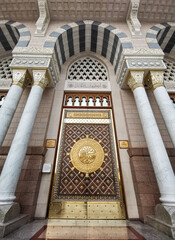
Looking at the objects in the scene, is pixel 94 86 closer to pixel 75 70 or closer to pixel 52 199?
pixel 75 70

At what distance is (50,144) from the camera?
3156mm

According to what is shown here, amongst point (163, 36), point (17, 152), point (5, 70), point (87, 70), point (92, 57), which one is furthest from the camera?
point (92, 57)

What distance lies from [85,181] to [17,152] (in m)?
1.65

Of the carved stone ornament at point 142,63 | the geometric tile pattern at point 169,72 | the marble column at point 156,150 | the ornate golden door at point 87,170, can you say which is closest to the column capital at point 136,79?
the marble column at point 156,150

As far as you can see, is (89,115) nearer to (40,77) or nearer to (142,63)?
(40,77)

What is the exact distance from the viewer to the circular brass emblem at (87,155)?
301cm

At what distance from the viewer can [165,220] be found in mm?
1813

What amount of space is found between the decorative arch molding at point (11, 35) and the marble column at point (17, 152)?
1.57 metres

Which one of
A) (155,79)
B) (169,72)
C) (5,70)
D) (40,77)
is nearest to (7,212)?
(40,77)

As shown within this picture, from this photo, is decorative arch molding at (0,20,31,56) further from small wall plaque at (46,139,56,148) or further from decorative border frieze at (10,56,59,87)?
small wall plaque at (46,139,56,148)

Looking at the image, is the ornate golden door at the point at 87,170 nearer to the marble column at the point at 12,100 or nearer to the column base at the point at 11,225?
the column base at the point at 11,225

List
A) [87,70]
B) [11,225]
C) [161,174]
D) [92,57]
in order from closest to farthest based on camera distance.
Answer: [11,225], [161,174], [87,70], [92,57]

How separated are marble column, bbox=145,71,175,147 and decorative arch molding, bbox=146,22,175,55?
1076 mm

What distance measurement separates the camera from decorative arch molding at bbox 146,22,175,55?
368 centimetres
